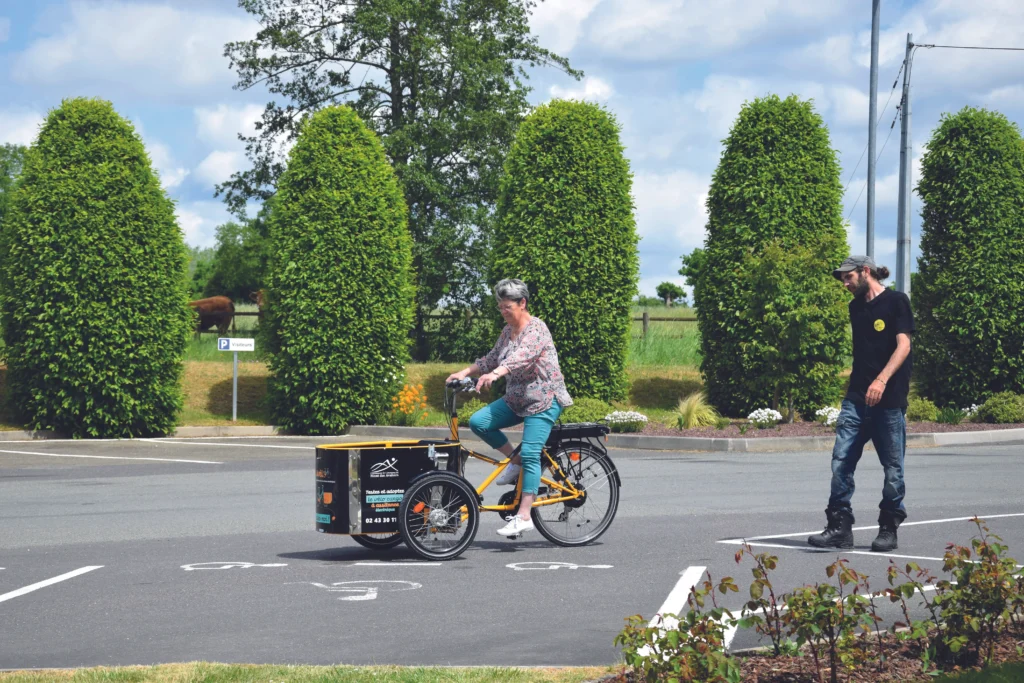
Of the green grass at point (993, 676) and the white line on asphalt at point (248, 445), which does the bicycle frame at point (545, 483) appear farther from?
the white line on asphalt at point (248, 445)

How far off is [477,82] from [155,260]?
14.1m

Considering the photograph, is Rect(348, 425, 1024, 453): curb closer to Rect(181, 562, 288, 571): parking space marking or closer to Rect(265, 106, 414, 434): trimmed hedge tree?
Rect(265, 106, 414, 434): trimmed hedge tree

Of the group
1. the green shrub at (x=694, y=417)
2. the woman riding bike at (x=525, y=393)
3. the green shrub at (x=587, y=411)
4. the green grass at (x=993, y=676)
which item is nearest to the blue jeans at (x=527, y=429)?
the woman riding bike at (x=525, y=393)

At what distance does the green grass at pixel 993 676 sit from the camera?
479 centimetres

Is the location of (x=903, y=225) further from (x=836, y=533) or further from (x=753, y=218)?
(x=836, y=533)

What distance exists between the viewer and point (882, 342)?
28.7 ft

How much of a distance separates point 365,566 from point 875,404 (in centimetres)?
377

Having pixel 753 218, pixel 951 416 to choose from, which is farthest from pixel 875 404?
pixel 753 218

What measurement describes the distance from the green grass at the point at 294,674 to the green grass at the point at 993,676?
1410 mm

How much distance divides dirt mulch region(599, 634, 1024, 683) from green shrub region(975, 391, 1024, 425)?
57.7ft

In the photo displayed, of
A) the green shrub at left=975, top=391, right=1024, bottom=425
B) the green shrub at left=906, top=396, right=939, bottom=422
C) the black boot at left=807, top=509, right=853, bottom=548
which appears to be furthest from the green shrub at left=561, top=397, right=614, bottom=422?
the black boot at left=807, top=509, right=853, bottom=548

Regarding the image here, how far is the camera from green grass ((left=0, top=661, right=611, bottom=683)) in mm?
5074

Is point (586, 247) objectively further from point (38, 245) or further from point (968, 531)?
point (968, 531)

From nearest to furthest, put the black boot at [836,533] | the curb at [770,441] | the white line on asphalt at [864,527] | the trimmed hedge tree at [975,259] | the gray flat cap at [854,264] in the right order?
the black boot at [836,533] < the gray flat cap at [854,264] < the white line on asphalt at [864,527] < the curb at [770,441] < the trimmed hedge tree at [975,259]
